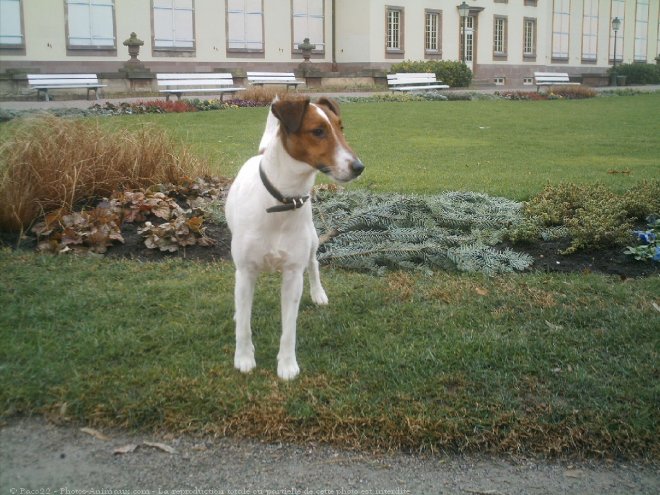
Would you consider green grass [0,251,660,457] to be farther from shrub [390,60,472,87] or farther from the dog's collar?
shrub [390,60,472,87]

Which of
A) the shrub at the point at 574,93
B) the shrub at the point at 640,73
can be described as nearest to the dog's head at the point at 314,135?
the shrub at the point at 574,93

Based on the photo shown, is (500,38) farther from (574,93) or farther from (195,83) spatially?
(195,83)

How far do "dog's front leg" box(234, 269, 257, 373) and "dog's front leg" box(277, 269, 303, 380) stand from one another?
170 mm

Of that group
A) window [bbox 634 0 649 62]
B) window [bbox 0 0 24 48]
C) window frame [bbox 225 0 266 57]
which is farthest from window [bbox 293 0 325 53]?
window [bbox 634 0 649 62]

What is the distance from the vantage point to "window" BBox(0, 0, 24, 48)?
2698 cm

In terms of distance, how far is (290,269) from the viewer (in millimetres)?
3984

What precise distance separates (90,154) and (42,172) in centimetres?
52

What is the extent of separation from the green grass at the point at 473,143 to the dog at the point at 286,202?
482cm

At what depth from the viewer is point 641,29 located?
176ft

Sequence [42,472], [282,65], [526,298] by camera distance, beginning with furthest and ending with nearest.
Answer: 1. [282,65]
2. [526,298]
3. [42,472]

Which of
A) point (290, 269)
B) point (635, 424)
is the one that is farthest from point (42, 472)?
point (635, 424)

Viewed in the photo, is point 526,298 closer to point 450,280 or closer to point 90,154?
point 450,280

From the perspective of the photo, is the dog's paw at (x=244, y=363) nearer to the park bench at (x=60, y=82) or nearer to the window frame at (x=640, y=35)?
the park bench at (x=60, y=82)

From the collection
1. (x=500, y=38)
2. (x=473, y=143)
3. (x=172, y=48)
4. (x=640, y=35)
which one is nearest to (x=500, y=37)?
(x=500, y=38)
